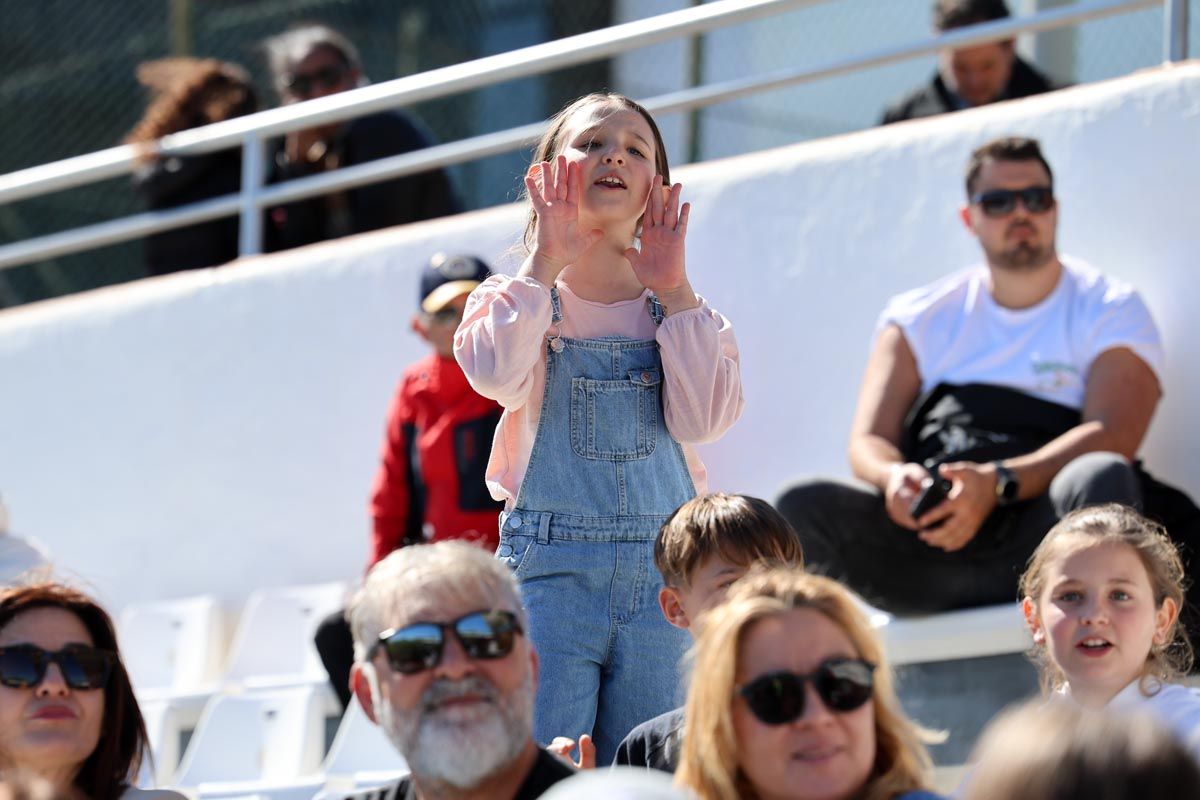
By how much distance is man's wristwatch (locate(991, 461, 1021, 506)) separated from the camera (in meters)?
3.83

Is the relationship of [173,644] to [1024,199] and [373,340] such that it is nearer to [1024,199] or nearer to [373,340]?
[373,340]

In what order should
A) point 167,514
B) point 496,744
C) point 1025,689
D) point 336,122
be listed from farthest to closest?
point 336,122 → point 167,514 → point 1025,689 → point 496,744

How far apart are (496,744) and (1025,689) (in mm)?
1930

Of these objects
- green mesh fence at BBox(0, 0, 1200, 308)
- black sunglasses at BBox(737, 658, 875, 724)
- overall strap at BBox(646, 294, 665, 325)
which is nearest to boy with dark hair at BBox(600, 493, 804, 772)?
overall strap at BBox(646, 294, 665, 325)

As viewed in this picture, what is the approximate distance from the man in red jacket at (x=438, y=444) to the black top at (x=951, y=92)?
142 centimetres

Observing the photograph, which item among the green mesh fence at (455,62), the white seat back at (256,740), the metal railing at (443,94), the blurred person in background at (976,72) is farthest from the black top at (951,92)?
the white seat back at (256,740)

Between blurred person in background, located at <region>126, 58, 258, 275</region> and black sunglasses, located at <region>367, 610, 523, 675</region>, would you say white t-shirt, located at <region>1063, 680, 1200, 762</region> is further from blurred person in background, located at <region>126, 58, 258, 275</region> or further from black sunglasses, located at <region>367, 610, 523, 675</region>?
blurred person in background, located at <region>126, 58, 258, 275</region>

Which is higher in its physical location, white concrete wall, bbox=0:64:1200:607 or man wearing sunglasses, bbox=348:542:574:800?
white concrete wall, bbox=0:64:1200:607

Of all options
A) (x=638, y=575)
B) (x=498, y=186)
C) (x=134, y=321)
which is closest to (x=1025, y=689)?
(x=638, y=575)

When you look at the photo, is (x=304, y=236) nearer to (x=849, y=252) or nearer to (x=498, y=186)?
(x=498, y=186)

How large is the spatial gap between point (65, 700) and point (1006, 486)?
1970 mm

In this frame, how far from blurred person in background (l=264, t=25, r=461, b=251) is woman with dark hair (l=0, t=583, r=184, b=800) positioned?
11.3 feet

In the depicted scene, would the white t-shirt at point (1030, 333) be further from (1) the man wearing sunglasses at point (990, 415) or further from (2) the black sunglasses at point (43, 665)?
(2) the black sunglasses at point (43, 665)

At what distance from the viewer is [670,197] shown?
9.98ft
